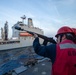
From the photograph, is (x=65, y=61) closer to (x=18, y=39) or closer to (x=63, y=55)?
(x=63, y=55)

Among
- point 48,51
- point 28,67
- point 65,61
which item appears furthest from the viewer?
point 28,67

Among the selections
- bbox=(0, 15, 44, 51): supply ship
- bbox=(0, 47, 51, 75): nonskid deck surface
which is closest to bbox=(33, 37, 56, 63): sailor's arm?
bbox=(0, 47, 51, 75): nonskid deck surface

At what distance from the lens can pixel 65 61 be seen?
2.45 metres

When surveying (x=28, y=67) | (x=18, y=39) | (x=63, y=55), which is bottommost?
(x=28, y=67)

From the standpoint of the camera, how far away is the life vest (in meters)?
2.45

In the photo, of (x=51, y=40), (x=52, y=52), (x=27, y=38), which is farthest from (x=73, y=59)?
(x=27, y=38)

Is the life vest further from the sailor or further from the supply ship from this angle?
the supply ship

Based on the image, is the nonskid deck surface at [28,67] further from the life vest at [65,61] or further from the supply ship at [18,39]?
the supply ship at [18,39]

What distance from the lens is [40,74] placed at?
980cm

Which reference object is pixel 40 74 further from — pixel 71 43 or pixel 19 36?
pixel 19 36

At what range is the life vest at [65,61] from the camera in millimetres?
2453

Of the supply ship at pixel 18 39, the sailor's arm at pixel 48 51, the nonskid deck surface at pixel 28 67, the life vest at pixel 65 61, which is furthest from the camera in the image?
the supply ship at pixel 18 39

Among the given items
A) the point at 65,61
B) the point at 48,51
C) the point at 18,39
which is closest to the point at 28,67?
the point at 48,51

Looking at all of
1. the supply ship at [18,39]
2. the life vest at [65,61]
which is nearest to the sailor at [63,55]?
the life vest at [65,61]
